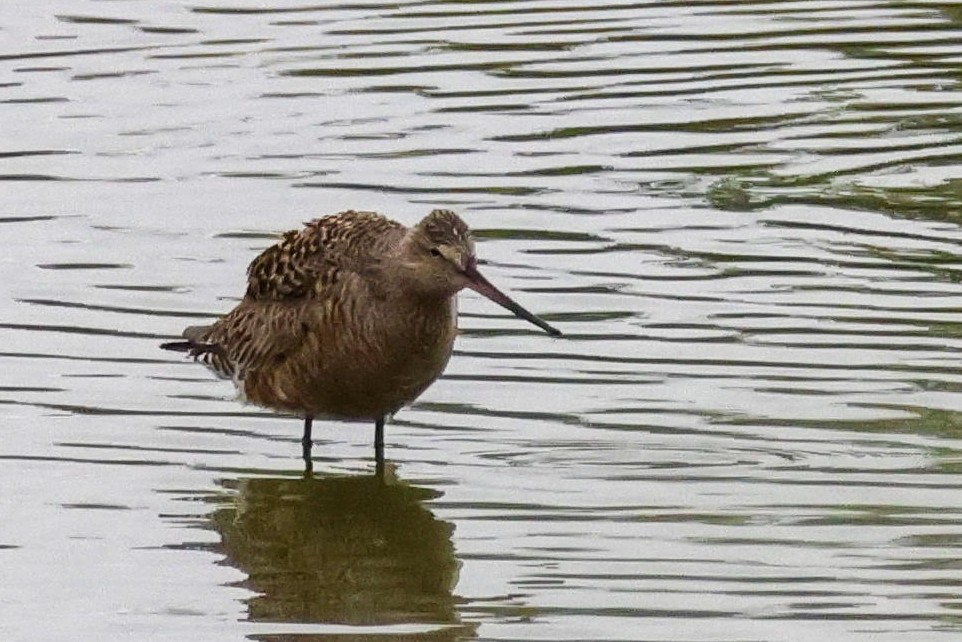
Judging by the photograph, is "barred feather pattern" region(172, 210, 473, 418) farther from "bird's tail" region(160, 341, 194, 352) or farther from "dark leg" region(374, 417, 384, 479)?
"bird's tail" region(160, 341, 194, 352)

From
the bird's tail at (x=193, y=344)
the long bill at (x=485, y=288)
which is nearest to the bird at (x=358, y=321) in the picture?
the long bill at (x=485, y=288)

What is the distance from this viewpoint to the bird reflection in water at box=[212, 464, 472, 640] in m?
7.28

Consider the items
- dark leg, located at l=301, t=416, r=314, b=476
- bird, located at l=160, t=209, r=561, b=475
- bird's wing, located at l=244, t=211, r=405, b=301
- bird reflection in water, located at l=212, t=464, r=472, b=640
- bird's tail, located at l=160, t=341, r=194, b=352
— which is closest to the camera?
bird reflection in water, located at l=212, t=464, r=472, b=640

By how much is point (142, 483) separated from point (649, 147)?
16.2 feet

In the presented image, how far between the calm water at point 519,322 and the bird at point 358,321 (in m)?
0.22

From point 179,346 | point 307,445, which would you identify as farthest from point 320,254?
point 179,346

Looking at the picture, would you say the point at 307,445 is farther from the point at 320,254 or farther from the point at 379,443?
the point at 320,254

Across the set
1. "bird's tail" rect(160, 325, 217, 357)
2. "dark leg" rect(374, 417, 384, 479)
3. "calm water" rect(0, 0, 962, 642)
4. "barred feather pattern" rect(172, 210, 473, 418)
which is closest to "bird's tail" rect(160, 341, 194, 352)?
"bird's tail" rect(160, 325, 217, 357)

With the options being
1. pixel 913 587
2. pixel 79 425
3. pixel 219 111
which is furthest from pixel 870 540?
pixel 219 111

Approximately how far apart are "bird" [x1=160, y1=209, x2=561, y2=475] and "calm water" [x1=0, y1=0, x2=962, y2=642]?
0.22m

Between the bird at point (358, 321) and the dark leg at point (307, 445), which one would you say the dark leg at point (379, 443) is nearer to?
the bird at point (358, 321)

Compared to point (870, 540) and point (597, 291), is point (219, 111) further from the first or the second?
point (870, 540)

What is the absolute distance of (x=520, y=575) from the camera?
745 centimetres

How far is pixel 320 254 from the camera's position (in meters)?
9.13
